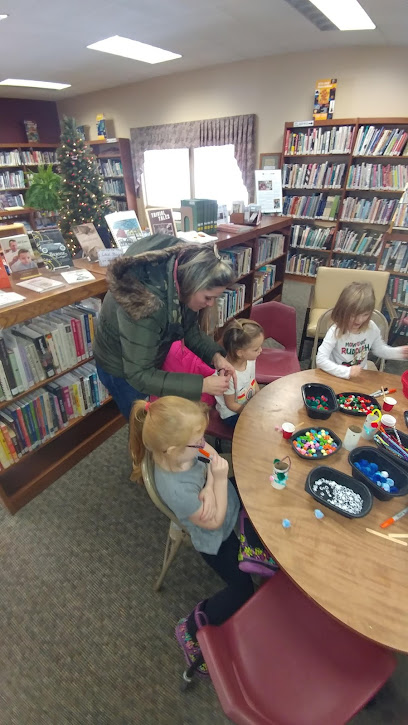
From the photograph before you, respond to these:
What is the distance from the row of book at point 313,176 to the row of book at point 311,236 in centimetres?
54

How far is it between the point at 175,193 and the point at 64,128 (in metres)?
3.99

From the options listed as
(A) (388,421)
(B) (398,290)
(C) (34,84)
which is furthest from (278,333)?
(C) (34,84)

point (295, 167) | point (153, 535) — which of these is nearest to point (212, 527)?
point (153, 535)

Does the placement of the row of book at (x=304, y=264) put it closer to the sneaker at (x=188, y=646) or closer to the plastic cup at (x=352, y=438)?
the plastic cup at (x=352, y=438)

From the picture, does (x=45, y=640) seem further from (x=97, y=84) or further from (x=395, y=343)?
(x=97, y=84)

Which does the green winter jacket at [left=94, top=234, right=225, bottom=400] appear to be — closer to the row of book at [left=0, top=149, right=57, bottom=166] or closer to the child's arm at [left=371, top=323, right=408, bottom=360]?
the child's arm at [left=371, top=323, right=408, bottom=360]

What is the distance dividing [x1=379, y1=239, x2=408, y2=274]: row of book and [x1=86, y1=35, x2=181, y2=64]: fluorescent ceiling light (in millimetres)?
3535

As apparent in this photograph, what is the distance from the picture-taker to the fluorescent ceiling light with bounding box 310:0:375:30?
2830 mm

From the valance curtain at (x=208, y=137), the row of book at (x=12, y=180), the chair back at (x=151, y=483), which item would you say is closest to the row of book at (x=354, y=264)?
the valance curtain at (x=208, y=137)

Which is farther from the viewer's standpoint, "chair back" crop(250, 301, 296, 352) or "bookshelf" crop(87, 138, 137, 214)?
"bookshelf" crop(87, 138, 137, 214)

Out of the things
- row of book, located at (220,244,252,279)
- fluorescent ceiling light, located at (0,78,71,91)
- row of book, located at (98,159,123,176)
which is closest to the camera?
row of book, located at (220,244,252,279)

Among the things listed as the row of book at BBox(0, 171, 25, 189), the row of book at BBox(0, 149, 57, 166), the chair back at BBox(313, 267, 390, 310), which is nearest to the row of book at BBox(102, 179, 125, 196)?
the row of book at BBox(0, 149, 57, 166)

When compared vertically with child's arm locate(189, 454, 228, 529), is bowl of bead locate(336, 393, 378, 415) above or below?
above

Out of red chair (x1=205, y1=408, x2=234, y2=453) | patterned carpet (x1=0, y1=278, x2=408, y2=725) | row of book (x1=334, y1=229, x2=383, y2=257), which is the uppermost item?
row of book (x1=334, y1=229, x2=383, y2=257)
